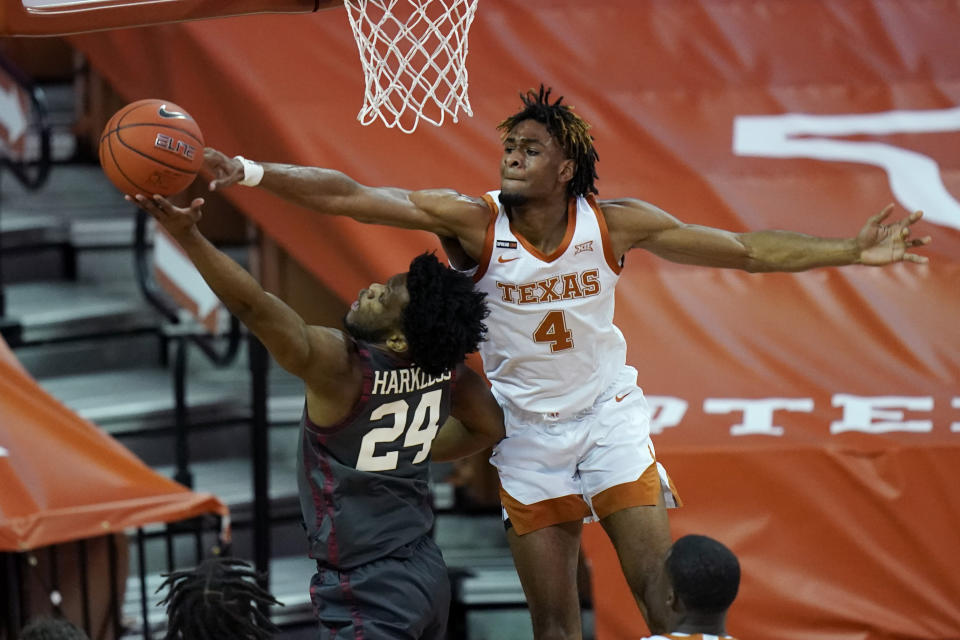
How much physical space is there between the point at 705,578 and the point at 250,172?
1946mm

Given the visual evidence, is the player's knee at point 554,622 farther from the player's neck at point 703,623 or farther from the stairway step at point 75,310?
the stairway step at point 75,310

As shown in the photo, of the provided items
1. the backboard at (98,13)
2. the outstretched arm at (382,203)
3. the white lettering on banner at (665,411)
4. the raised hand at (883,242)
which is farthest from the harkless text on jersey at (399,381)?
the white lettering on banner at (665,411)

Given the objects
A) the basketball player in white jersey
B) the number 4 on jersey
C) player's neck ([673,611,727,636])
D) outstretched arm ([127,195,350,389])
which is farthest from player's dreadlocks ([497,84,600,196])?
player's neck ([673,611,727,636])

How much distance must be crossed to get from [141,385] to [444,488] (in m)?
1.90

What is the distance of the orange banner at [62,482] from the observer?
532 cm

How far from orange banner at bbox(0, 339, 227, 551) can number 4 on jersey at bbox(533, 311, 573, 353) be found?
183 centimetres

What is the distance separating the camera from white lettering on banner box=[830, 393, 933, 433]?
6609 mm

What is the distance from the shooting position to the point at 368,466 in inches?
166

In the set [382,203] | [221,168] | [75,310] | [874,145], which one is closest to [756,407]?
[874,145]

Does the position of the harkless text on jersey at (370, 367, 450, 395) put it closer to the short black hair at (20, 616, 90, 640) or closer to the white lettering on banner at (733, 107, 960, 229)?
the short black hair at (20, 616, 90, 640)

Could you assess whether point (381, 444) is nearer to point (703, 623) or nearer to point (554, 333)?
point (554, 333)

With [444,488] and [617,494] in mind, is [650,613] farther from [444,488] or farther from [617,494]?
[444,488]

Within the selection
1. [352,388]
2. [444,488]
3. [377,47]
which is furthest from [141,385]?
[352,388]

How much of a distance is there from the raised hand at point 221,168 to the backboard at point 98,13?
26.4 inches
